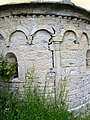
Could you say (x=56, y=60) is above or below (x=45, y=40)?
below

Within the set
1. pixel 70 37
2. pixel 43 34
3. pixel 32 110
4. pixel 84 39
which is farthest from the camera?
pixel 84 39

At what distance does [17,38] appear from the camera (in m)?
5.26

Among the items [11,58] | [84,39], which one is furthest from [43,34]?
→ [84,39]

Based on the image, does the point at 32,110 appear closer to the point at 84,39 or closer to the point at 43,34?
the point at 43,34

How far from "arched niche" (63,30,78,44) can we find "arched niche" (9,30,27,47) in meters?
0.78

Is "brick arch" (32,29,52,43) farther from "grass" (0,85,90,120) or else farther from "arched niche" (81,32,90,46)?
"grass" (0,85,90,120)

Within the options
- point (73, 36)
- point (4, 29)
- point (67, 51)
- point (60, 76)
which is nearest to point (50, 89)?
point (60, 76)

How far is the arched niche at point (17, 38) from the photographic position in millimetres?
5211

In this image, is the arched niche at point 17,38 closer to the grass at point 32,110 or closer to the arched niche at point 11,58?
the arched niche at point 11,58

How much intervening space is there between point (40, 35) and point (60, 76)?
0.87 m

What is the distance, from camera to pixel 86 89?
585cm

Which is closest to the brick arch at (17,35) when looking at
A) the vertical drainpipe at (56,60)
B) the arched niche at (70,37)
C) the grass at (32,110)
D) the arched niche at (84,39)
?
the vertical drainpipe at (56,60)

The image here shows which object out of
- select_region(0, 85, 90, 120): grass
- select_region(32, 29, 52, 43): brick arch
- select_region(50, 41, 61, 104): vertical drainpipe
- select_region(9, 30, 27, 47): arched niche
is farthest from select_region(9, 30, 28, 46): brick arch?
select_region(0, 85, 90, 120): grass

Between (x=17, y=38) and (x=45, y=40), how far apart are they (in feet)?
1.77
